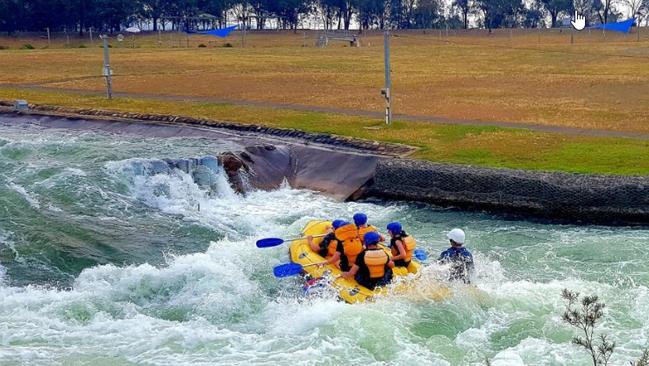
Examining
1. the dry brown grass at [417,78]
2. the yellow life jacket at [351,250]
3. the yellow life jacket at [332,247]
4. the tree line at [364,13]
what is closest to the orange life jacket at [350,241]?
the yellow life jacket at [351,250]

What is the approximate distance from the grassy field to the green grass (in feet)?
0.09

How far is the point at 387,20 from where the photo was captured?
322 ft

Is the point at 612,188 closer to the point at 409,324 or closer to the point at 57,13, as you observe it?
the point at 409,324

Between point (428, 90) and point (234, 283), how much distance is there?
20.6 metres

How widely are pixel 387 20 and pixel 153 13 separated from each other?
28.6 metres

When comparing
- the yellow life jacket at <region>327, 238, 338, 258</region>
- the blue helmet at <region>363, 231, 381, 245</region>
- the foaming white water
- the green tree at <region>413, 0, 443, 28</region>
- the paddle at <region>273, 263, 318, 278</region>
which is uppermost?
the green tree at <region>413, 0, 443, 28</region>

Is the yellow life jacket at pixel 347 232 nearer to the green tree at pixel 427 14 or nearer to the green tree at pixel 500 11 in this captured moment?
the green tree at pixel 500 11

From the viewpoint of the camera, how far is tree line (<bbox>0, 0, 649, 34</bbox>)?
280 ft

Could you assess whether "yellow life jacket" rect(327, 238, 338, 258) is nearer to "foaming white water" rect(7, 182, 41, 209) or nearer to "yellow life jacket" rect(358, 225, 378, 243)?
"yellow life jacket" rect(358, 225, 378, 243)

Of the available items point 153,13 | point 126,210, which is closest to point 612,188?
point 126,210

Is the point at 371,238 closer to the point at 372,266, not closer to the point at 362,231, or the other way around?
the point at 372,266

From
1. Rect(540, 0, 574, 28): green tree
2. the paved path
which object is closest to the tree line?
Rect(540, 0, 574, 28): green tree

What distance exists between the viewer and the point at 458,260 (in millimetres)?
12117

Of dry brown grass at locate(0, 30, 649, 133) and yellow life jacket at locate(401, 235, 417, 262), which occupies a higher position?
dry brown grass at locate(0, 30, 649, 133)
